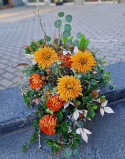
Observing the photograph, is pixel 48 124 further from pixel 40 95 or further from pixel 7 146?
pixel 7 146

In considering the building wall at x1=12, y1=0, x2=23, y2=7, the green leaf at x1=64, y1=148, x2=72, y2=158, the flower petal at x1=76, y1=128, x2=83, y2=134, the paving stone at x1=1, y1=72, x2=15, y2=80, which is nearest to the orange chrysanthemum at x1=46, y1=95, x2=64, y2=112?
the flower petal at x1=76, y1=128, x2=83, y2=134

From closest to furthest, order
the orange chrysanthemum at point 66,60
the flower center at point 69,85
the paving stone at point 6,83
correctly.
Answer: the flower center at point 69,85
the orange chrysanthemum at point 66,60
the paving stone at point 6,83

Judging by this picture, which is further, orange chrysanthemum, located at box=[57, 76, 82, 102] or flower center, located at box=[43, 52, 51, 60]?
flower center, located at box=[43, 52, 51, 60]

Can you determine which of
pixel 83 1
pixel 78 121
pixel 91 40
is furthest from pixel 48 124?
pixel 83 1

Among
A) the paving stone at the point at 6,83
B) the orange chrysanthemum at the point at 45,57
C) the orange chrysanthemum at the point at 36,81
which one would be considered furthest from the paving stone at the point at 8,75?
the orange chrysanthemum at the point at 45,57

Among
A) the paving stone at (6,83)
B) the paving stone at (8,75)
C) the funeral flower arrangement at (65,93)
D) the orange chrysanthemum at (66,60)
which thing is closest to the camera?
the funeral flower arrangement at (65,93)

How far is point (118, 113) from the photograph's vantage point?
6.48 feet

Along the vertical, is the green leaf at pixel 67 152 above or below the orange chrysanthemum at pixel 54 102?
below

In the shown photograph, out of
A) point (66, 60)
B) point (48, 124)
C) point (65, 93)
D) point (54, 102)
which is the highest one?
point (66, 60)

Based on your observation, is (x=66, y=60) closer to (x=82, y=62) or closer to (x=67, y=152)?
(x=82, y=62)

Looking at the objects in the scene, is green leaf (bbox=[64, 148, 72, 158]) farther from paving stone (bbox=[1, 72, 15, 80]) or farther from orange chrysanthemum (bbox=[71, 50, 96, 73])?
paving stone (bbox=[1, 72, 15, 80])

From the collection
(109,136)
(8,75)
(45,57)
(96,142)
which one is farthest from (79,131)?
(8,75)

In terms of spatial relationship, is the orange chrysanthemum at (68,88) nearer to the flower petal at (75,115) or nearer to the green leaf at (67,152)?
the flower petal at (75,115)

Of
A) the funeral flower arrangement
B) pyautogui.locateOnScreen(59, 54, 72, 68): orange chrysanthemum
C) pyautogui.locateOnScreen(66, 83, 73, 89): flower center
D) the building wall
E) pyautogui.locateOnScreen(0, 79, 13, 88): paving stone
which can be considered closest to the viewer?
pyautogui.locateOnScreen(66, 83, 73, 89): flower center
